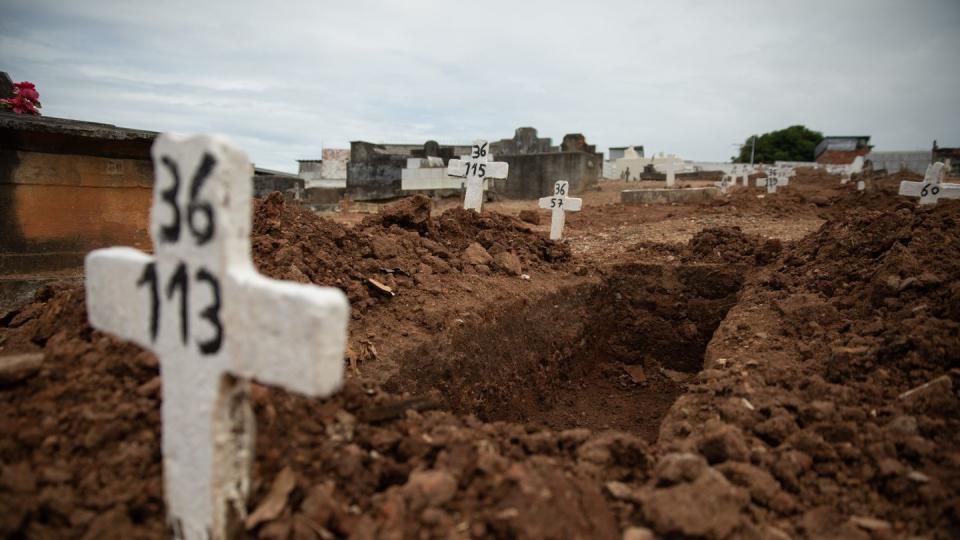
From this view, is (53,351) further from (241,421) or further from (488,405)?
(488,405)

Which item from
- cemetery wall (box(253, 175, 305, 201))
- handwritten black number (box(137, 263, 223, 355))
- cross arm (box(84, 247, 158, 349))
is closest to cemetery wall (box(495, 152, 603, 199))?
cemetery wall (box(253, 175, 305, 201))

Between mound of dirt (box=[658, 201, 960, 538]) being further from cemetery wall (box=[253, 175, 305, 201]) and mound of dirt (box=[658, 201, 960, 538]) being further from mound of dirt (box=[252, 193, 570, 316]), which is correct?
cemetery wall (box=[253, 175, 305, 201])

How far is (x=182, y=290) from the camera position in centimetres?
154

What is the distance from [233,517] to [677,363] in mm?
5688

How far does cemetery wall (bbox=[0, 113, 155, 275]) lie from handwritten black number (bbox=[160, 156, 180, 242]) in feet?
12.0

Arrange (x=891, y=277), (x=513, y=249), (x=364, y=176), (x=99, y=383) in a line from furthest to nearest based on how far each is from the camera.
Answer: (x=364, y=176), (x=513, y=249), (x=891, y=277), (x=99, y=383)

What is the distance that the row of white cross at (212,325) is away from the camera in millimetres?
1352

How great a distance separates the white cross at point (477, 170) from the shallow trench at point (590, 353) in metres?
2.22

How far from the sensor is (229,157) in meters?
1.42

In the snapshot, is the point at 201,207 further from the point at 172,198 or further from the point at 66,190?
the point at 66,190

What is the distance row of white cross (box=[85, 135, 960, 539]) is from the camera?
1352mm

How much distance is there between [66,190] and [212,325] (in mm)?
4274

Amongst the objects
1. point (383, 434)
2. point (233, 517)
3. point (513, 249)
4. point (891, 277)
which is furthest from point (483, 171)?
point (233, 517)

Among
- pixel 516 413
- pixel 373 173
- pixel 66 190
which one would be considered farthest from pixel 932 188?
pixel 373 173
